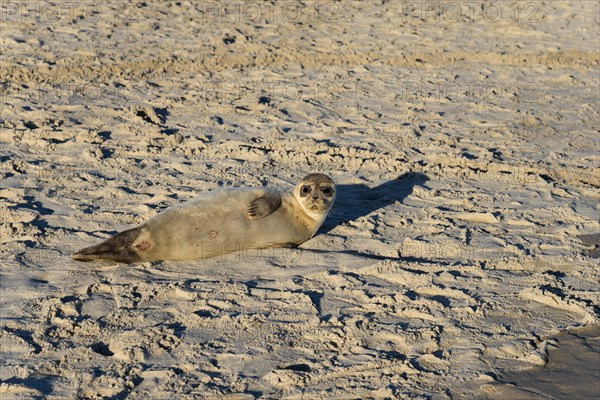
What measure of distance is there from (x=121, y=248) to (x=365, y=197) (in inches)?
79.7

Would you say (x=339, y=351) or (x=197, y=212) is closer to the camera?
(x=339, y=351)

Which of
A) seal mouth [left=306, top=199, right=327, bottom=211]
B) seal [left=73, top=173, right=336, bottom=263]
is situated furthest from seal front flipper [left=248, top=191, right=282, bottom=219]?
seal mouth [left=306, top=199, right=327, bottom=211]

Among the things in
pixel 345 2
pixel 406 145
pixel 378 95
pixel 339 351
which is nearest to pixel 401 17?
pixel 345 2

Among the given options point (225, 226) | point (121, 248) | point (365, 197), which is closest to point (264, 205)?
point (225, 226)

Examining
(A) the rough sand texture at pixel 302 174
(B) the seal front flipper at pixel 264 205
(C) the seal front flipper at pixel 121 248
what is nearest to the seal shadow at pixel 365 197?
(A) the rough sand texture at pixel 302 174

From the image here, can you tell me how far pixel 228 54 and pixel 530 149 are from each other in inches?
135

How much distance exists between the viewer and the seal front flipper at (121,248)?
5.42 metres

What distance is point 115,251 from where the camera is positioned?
17.8ft

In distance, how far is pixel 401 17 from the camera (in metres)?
10.6

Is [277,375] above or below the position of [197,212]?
below

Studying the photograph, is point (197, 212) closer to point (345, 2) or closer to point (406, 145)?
point (406, 145)

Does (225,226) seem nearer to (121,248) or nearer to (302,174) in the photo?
(121,248)

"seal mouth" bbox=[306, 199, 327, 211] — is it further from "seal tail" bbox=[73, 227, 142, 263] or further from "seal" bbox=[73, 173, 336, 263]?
"seal tail" bbox=[73, 227, 142, 263]

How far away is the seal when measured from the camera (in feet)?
18.0
